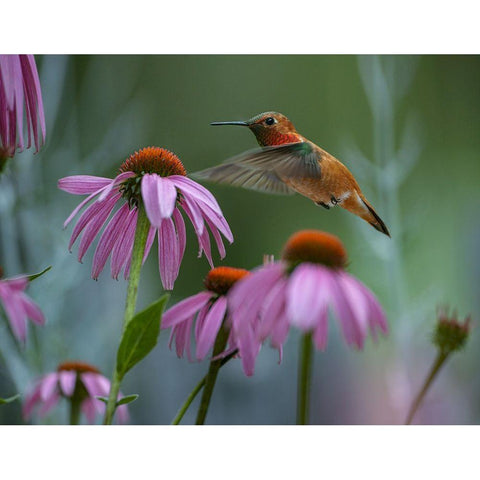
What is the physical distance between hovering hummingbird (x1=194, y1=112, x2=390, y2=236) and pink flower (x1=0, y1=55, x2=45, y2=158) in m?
0.15

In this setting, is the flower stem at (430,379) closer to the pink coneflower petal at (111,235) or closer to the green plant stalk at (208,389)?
the green plant stalk at (208,389)

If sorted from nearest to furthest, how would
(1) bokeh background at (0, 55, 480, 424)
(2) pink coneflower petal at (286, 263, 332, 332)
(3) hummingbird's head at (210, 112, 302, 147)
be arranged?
1. (2) pink coneflower petal at (286, 263, 332, 332)
2. (3) hummingbird's head at (210, 112, 302, 147)
3. (1) bokeh background at (0, 55, 480, 424)

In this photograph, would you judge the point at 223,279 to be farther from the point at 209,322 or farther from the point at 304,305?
the point at 304,305

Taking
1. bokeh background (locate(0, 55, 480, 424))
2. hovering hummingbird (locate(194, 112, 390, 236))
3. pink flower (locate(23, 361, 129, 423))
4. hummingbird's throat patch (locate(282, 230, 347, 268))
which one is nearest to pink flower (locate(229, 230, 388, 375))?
hummingbird's throat patch (locate(282, 230, 347, 268))

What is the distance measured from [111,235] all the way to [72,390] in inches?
9.9

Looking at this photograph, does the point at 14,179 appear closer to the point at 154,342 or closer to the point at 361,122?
the point at 361,122

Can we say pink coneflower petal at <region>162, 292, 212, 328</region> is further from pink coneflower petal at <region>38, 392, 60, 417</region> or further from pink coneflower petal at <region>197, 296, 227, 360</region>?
pink coneflower petal at <region>38, 392, 60, 417</region>

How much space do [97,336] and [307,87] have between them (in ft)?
1.70

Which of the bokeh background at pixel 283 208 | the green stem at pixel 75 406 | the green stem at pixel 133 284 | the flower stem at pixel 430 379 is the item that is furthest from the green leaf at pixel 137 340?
the bokeh background at pixel 283 208

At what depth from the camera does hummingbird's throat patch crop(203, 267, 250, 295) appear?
538mm

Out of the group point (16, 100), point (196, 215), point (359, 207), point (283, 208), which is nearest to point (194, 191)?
point (196, 215)

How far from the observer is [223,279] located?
1.78ft
